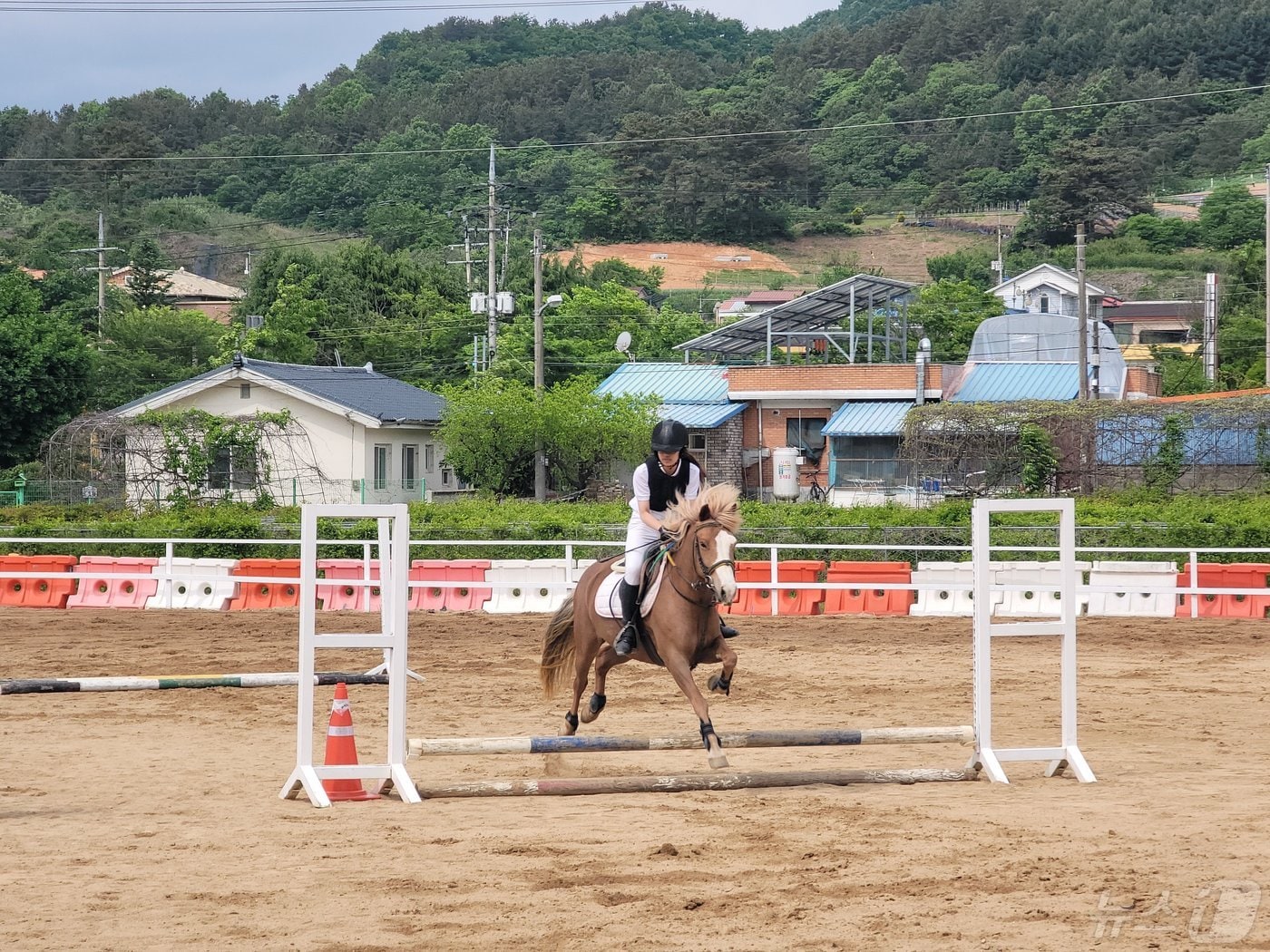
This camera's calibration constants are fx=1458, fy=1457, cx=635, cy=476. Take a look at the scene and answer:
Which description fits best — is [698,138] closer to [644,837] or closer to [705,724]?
[705,724]

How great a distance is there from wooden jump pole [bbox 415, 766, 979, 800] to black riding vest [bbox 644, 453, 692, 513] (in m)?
2.56

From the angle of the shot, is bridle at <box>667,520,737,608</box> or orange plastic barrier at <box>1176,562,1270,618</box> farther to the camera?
orange plastic barrier at <box>1176,562,1270,618</box>

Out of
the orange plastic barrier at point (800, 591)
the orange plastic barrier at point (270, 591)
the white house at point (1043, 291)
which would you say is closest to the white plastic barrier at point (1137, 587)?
the orange plastic barrier at point (800, 591)

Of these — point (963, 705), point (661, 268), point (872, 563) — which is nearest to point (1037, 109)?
point (661, 268)

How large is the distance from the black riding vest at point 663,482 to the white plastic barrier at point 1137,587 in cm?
1296

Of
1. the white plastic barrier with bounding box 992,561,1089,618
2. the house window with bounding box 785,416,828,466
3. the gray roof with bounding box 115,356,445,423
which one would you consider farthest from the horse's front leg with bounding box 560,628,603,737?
the house window with bounding box 785,416,828,466

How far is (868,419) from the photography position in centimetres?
4753

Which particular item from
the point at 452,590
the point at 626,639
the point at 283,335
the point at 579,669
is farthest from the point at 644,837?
the point at 283,335

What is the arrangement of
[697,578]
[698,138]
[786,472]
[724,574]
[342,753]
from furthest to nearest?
[698,138] → [786,472] → [697,578] → [724,574] → [342,753]

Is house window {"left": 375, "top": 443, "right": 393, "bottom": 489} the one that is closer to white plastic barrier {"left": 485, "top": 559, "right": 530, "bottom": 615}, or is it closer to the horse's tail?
white plastic barrier {"left": 485, "top": 559, "right": 530, "bottom": 615}

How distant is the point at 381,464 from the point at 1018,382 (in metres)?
21.7

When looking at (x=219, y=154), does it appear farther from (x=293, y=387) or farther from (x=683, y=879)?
(x=683, y=879)

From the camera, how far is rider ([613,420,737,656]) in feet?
35.5

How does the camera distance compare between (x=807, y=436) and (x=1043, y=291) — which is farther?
(x=1043, y=291)
